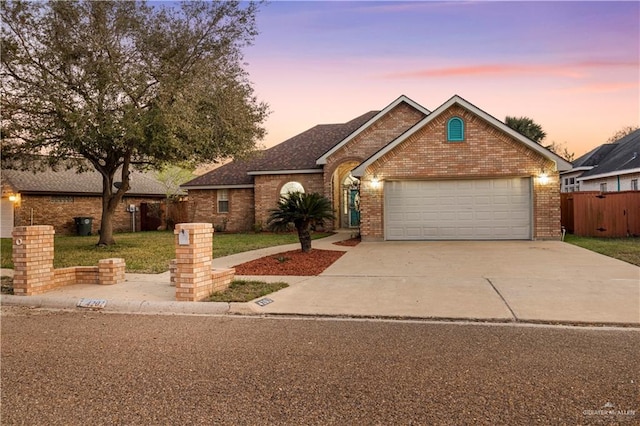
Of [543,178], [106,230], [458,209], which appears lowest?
[106,230]

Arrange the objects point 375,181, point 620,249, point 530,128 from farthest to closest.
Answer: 1. point 530,128
2. point 375,181
3. point 620,249

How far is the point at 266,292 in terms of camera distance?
7449mm

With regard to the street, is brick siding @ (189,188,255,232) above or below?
above

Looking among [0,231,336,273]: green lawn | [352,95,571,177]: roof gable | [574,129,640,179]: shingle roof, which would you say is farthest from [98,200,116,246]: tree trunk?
[574,129,640,179]: shingle roof

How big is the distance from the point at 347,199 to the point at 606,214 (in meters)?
12.2

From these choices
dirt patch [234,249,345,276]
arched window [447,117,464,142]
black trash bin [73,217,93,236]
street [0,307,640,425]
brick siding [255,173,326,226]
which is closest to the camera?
street [0,307,640,425]

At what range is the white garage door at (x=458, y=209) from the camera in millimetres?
15820

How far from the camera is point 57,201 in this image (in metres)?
24.1

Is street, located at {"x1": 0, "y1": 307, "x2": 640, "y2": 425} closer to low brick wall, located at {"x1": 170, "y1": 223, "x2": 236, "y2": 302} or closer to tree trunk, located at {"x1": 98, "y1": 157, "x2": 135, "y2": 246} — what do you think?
low brick wall, located at {"x1": 170, "y1": 223, "x2": 236, "y2": 302}

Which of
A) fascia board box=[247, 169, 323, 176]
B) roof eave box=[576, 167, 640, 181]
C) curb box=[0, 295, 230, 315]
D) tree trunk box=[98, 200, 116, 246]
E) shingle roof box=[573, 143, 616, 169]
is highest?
shingle roof box=[573, 143, 616, 169]

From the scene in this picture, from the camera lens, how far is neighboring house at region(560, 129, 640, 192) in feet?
73.1

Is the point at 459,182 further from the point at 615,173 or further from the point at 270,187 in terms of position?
the point at 615,173

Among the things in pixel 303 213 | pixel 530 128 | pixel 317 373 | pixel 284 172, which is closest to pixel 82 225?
pixel 284 172

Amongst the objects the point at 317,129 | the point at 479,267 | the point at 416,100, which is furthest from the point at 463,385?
the point at 317,129
